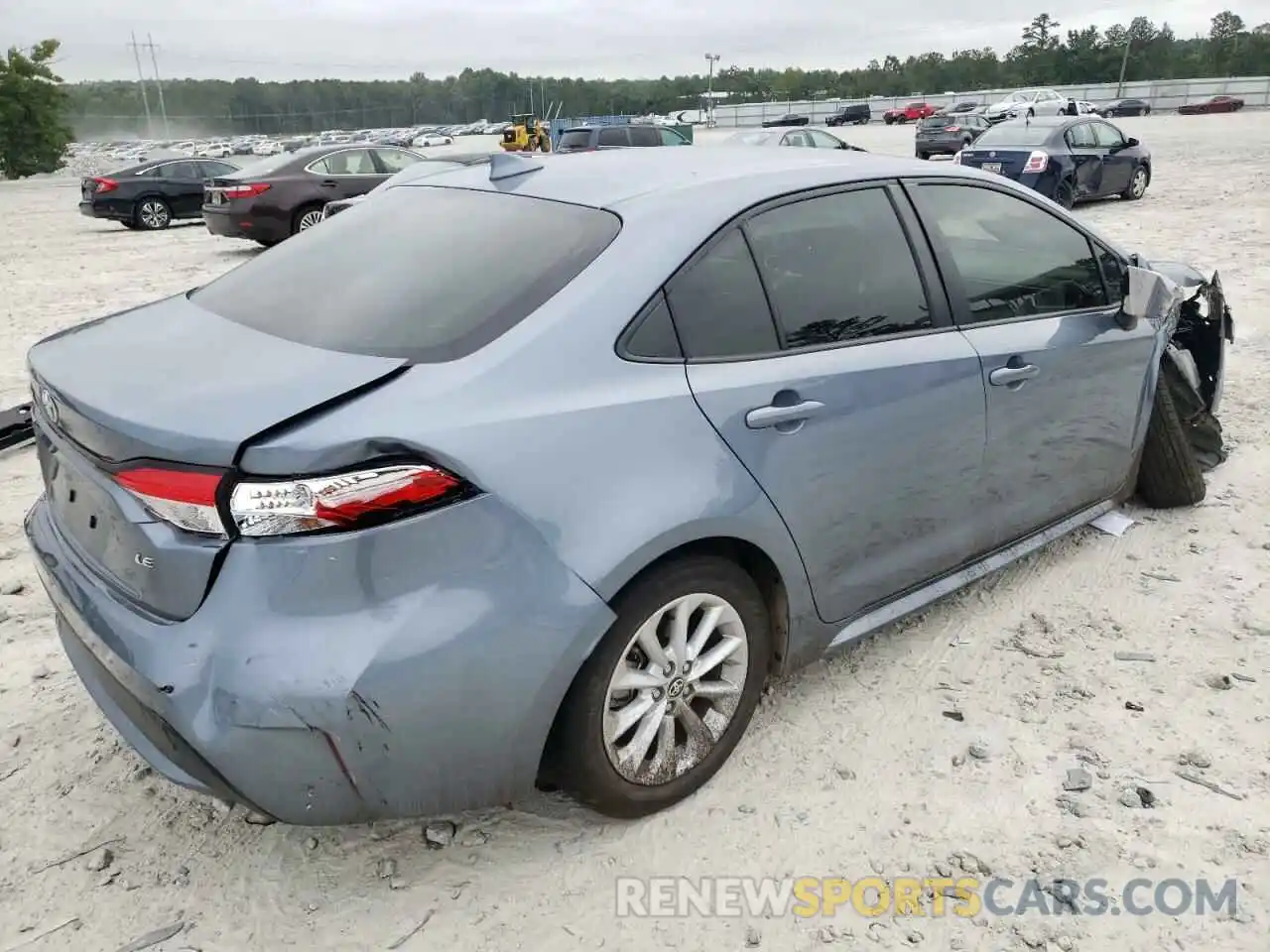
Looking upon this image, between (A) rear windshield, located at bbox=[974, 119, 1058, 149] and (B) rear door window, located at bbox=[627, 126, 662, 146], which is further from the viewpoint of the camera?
(B) rear door window, located at bbox=[627, 126, 662, 146]

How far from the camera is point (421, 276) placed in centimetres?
248

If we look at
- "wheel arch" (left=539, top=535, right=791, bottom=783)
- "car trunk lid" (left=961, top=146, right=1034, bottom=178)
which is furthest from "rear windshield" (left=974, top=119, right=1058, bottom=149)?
"wheel arch" (left=539, top=535, right=791, bottom=783)

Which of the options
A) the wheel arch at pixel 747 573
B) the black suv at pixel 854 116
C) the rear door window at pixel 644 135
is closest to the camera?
the wheel arch at pixel 747 573

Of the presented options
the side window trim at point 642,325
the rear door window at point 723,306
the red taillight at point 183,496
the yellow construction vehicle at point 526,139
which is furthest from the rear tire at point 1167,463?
the yellow construction vehicle at point 526,139

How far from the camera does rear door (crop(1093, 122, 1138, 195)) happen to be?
1508 centimetres

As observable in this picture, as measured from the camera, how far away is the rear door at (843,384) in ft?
8.02

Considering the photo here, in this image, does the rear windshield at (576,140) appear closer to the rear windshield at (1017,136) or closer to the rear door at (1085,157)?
the rear windshield at (1017,136)

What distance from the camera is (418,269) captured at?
2.51 m

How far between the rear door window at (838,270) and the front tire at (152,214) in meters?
17.7

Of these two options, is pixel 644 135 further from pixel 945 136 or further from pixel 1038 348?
pixel 1038 348

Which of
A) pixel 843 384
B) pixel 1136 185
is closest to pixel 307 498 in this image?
pixel 843 384

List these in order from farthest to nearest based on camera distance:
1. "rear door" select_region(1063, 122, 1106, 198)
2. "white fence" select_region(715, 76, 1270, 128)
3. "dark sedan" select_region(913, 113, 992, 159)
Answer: "white fence" select_region(715, 76, 1270, 128)
"dark sedan" select_region(913, 113, 992, 159)
"rear door" select_region(1063, 122, 1106, 198)

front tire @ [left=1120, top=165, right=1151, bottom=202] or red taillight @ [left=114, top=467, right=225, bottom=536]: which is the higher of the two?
red taillight @ [left=114, top=467, right=225, bottom=536]

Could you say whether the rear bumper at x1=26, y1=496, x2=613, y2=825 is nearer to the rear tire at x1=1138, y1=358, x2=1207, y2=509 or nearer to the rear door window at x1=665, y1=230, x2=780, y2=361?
the rear door window at x1=665, y1=230, x2=780, y2=361
